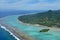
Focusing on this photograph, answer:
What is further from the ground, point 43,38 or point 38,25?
point 38,25

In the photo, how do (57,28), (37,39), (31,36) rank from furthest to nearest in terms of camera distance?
1. (57,28)
2. (31,36)
3. (37,39)

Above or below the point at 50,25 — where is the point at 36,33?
below

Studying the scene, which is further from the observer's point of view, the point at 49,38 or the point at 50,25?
the point at 50,25

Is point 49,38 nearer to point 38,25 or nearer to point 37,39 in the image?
point 37,39

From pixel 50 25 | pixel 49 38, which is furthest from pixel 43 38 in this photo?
pixel 50 25

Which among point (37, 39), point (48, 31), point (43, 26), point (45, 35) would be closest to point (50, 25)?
point (43, 26)

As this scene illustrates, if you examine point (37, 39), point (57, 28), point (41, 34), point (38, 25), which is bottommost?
point (37, 39)

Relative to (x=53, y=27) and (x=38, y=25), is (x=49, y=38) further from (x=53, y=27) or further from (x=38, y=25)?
(x=38, y=25)

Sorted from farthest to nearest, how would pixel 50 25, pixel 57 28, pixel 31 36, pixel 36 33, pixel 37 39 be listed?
pixel 50 25 < pixel 57 28 < pixel 36 33 < pixel 31 36 < pixel 37 39

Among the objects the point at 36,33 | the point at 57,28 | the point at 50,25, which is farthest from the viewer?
the point at 50,25
